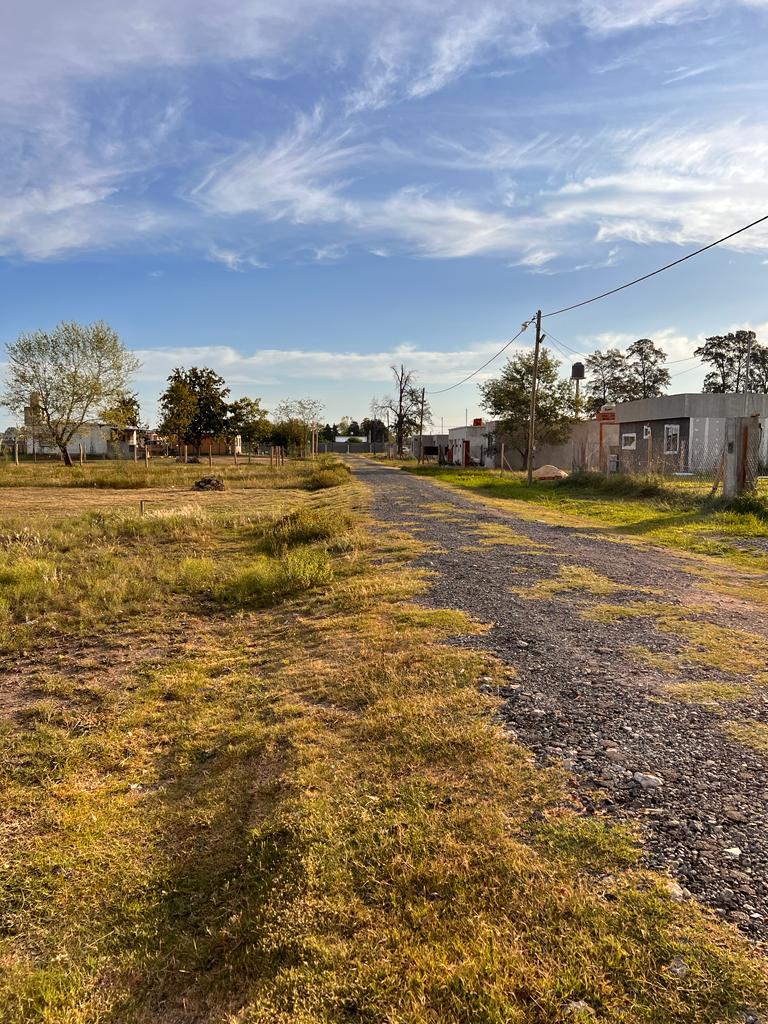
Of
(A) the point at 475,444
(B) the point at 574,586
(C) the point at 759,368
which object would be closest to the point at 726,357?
(C) the point at 759,368

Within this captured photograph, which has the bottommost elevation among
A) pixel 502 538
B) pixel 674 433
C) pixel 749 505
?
pixel 502 538

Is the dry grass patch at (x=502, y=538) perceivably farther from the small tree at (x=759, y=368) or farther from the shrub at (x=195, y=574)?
the small tree at (x=759, y=368)

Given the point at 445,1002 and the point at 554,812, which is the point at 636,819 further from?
the point at 445,1002

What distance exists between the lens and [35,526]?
12.9 metres

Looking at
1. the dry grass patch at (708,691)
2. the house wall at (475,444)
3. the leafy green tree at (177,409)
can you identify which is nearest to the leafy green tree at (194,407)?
the leafy green tree at (177,409)

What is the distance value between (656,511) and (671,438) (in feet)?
50.3

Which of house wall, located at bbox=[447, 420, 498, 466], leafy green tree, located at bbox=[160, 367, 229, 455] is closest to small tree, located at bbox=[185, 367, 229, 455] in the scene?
leafy green tree, located at bbox=[160, 367, 229, 455]

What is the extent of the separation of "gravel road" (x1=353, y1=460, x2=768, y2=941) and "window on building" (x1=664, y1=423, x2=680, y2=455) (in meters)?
22.4

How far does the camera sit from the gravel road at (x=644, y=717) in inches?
91.5

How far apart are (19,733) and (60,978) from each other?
2.43 metres

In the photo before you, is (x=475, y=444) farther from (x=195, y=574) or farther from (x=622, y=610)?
(x=622, y=610)

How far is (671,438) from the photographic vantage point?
92.0 ft

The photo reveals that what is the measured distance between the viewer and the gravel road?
232 centimetres

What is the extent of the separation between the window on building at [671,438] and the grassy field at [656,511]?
7.91 metres
